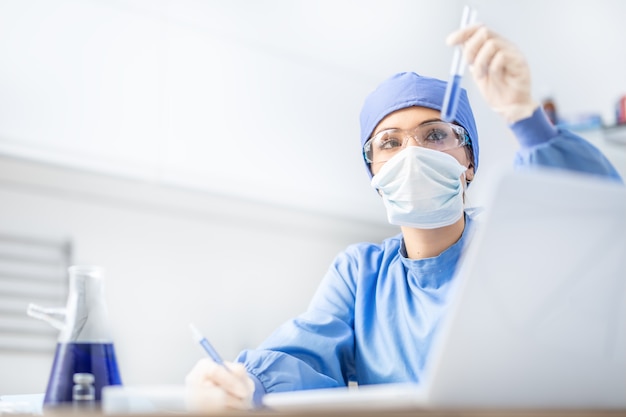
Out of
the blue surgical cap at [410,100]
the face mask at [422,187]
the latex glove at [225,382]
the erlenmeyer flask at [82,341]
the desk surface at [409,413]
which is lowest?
the desk surface at [409,413]

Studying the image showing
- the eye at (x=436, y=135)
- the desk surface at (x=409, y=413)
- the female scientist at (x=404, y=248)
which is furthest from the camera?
the eye at (x=436, y=135)

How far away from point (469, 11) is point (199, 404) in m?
0.60

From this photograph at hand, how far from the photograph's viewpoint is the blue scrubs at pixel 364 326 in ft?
4.18

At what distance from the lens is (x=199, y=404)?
717 millimetres

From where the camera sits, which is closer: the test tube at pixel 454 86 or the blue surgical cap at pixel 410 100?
the test tube at pixel 454 86

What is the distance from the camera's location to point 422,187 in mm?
1365

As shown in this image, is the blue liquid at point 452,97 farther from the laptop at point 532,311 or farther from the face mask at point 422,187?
the face mask at point 422,187

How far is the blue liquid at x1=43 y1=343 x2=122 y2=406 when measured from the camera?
881 millimetres

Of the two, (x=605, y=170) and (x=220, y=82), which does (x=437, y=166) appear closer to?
(x=605, y=170)

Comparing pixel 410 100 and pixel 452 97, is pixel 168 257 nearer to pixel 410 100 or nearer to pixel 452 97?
pixel 410 100

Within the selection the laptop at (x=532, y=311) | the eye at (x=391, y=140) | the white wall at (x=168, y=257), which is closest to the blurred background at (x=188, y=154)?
the white wall at (x=168, y=257)

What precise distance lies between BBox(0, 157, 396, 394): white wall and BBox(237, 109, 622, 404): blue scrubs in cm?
90

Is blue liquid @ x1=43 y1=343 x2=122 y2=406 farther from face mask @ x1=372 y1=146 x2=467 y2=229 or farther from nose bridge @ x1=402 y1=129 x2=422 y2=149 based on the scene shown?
nose bridge @ x1=402 y1=129 x2=422 y2=149

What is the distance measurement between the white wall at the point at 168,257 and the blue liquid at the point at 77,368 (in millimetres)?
1240
